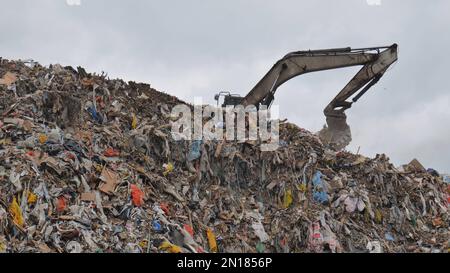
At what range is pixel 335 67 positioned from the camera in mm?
15086

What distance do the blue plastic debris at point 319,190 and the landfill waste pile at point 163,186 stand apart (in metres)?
0.03

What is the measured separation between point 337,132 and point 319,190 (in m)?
3.76

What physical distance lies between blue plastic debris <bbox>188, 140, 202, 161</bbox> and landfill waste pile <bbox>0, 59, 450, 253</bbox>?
26 millimetres

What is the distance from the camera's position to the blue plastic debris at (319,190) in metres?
11.5

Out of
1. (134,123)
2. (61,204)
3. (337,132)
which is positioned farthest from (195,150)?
(337,132)

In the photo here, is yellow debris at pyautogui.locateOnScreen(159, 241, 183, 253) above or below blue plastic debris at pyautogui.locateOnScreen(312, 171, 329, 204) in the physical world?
below

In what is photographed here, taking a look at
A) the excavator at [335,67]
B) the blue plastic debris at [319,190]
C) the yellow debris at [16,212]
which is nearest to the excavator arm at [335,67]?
the excavator at [335,67]

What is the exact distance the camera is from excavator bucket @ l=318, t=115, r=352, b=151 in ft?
49.0

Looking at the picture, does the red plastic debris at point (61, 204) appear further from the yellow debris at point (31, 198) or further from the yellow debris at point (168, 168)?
the yellow debris at point (168, 168)

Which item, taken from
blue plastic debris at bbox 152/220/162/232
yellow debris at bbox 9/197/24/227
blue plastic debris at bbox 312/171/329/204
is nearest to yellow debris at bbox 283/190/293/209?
blue plastic debris at bbox 312/171/329/204

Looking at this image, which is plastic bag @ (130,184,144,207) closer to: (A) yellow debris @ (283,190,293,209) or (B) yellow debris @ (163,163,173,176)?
(B) yellow debris @ (163,163,173,176)

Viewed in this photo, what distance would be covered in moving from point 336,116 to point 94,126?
7002mm

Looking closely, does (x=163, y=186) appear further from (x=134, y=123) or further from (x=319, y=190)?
(x=319, y=190)
